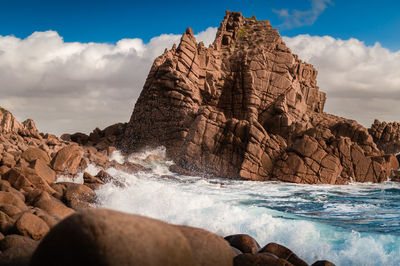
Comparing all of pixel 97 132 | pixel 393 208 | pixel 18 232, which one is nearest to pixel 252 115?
pixel 97 132

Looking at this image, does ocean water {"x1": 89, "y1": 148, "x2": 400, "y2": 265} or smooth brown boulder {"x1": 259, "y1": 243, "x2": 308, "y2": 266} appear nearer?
smooth brown boulder {"x1": 259, "y1": 243, "x2": 308, "y2": 266}

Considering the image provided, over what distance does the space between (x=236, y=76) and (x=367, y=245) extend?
41.6 m

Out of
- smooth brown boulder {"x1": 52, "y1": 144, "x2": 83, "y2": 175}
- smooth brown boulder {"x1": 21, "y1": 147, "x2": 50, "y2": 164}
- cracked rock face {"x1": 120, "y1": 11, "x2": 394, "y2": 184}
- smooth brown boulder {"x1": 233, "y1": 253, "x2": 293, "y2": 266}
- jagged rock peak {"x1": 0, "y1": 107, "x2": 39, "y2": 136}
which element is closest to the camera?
smooth brown boulder {"x1": 233, "y1": 253, "x2": 293, "y2": 266}

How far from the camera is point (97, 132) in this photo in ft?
180

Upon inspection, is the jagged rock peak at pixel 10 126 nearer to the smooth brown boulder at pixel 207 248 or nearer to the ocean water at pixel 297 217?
the ocean water at pixel 297 217

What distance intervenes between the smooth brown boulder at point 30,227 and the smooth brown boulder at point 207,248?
3346mm

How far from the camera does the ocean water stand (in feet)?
32.2

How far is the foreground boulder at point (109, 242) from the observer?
3.81 meters

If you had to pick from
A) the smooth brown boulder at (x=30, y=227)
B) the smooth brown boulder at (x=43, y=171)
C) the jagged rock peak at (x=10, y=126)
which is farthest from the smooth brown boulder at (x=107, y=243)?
the jagged rock peak at (x=10, y=126)

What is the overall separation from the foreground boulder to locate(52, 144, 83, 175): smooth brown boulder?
46.1 ft

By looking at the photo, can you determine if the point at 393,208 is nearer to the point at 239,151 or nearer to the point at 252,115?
the point at 239,151

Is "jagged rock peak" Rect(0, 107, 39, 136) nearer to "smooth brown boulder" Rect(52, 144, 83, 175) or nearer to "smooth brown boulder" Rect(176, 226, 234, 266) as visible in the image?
"smooth brown boulder" Rect(52, 144, 83, 175)

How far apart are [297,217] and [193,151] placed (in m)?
19.6

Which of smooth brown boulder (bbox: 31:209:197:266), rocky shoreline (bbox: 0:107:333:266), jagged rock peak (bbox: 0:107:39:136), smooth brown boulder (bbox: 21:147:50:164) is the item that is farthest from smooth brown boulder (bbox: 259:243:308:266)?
jagged rock peak (bbox: 0:107:39:136)
